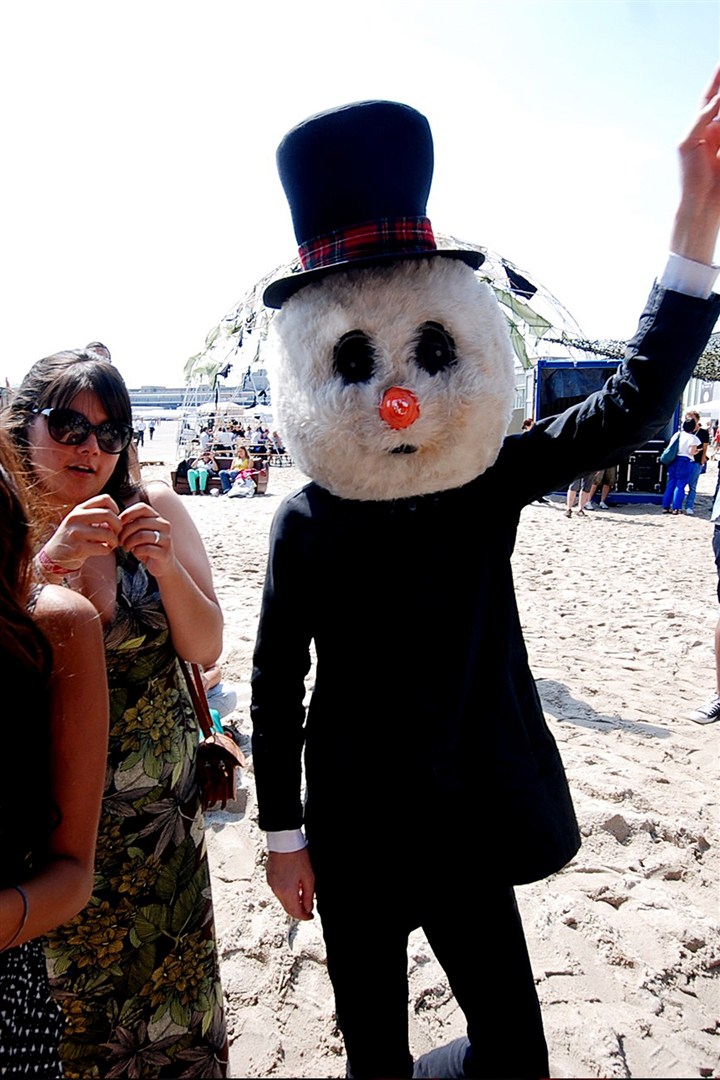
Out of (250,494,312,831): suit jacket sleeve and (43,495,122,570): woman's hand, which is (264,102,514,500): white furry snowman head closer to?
(250,494,312,831): suit jacket sleeve

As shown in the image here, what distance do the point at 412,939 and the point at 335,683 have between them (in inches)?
59.8

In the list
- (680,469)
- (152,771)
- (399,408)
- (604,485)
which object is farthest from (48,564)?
(604,485)

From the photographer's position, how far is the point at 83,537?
4.66 ft

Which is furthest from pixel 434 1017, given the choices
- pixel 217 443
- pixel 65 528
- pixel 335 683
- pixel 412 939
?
pixel 217 443

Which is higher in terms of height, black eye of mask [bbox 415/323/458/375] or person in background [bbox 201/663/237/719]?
black eye of mask [bbox 415/323/458/375]

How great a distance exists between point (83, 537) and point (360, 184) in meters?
0.90

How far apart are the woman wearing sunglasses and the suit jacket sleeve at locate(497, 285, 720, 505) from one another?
799 millimetres

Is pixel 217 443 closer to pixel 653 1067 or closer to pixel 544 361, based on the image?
pixel 544 361

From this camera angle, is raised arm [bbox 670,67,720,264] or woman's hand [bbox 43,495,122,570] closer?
raised arm [bbox 670,67,720,264]

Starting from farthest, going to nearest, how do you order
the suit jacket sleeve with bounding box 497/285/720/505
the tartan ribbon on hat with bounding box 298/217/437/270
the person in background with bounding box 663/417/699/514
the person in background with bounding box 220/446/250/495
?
the person in background with bounding box 220/446/250/495 → the person in background with bounding box 663/417/699/514 → the tartan ribbon on hat with bounding box 298/217/437/270 → the suit jacket sleeve with bounding box 497/285/720/505

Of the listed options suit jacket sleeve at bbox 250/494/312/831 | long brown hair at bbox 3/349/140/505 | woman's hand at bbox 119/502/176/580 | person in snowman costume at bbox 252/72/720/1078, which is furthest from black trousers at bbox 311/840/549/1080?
long brown hair at bbox 3/349/140/505

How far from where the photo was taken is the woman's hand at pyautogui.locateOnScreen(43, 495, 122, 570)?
142cm

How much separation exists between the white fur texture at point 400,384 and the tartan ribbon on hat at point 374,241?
0.13 feet

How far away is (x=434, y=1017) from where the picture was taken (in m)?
2.16
